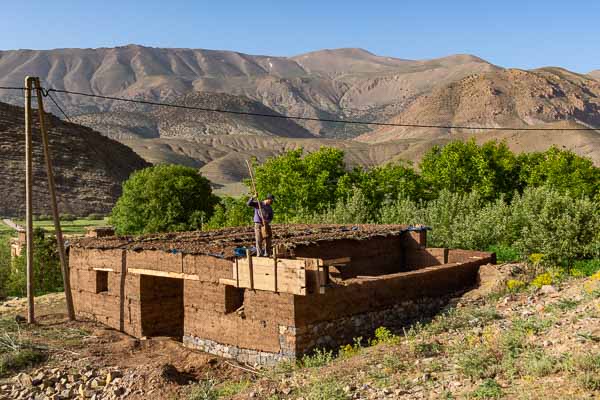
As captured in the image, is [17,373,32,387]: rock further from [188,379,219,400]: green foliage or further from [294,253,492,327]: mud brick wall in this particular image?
[294,253,492,327]: mud brick wall

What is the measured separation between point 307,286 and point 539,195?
635 inches

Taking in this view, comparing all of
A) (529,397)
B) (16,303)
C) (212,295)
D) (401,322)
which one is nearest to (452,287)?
(401,322)

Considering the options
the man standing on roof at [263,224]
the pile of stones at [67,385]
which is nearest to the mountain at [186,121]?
the man standing on roof at [263,224]

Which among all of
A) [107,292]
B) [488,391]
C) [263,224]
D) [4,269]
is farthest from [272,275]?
[4,269]

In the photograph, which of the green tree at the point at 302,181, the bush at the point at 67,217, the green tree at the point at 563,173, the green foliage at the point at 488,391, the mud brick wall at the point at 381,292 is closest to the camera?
the green foliage at the point at 488,391

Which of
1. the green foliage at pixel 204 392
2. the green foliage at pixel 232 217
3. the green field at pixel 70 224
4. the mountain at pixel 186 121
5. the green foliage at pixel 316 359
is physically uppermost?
the mountain at pixel 186 121

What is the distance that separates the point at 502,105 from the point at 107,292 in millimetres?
144845

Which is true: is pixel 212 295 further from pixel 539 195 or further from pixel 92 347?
pixel 539 195

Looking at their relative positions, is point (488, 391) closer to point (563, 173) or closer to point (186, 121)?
point (563, 173)

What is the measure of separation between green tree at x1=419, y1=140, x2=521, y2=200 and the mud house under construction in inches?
718

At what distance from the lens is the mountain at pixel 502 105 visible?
479 feet

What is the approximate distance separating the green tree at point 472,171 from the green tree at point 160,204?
14284 mm

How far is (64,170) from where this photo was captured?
6638 centimetres

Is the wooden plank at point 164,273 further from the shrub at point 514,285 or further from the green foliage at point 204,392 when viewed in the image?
the shrub at point 514,285
